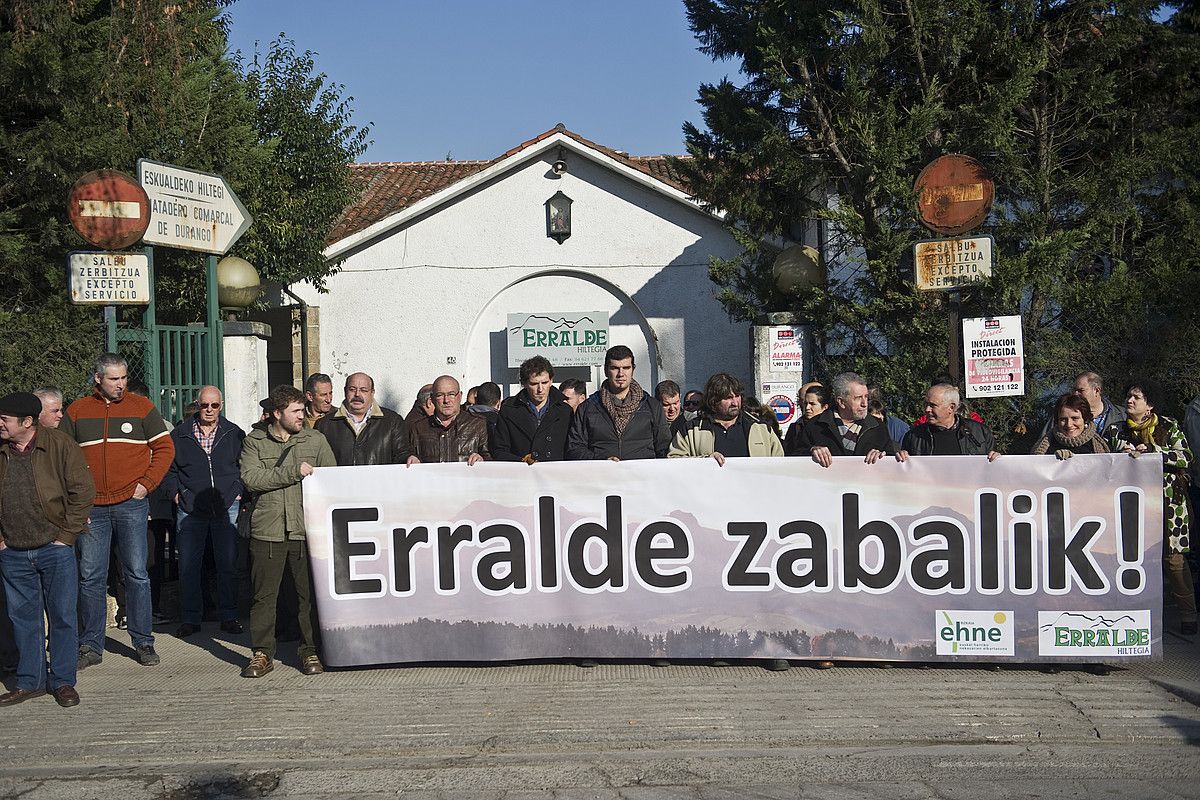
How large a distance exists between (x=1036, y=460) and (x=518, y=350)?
12.8 m

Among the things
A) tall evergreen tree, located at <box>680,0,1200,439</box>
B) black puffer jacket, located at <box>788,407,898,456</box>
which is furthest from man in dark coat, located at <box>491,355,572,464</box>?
tall evergreen tree, located at <box>680,0,1200,439</box>

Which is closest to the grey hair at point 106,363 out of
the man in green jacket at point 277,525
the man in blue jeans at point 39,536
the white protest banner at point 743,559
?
the man in blue jeans at point 39,536

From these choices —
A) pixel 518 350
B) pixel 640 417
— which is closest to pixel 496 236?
pixel 518 350

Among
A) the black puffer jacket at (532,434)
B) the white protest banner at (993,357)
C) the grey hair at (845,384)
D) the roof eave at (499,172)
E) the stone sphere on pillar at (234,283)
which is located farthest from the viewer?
the roof eave at (499,172)

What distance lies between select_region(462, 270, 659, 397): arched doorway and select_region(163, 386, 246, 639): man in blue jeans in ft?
34.5

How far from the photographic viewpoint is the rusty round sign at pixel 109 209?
10398 mm

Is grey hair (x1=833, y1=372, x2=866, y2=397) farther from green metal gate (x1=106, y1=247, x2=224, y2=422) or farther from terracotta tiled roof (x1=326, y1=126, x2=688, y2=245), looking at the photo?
terracotta tiled roof (x1=326, y1=126, x2=688, y2=245)

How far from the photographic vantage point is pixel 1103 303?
37.2 ft

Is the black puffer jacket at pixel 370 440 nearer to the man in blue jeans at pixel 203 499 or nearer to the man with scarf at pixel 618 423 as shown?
the man in blue jeans at pixel 203 499

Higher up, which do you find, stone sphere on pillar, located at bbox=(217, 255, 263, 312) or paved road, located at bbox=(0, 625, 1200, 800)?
stone sphere on pillar, located at bbox=(217, 255, 263, 312)

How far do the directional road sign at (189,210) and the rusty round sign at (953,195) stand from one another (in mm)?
7088

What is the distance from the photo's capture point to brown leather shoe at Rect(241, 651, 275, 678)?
7.02 m

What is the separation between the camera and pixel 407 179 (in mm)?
22516

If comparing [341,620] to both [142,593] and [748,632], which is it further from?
[748,632]
